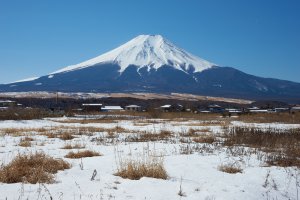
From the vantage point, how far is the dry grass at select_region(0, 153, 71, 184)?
6641mm

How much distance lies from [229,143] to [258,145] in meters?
0.96

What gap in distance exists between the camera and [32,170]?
281 inches

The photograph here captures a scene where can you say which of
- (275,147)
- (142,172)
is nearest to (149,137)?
(275,147)

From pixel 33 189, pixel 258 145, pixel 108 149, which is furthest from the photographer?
pixel 258 145

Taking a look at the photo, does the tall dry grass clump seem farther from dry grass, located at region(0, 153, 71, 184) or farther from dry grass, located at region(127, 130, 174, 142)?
dry grass, located at region(127, 130, 174, 142)

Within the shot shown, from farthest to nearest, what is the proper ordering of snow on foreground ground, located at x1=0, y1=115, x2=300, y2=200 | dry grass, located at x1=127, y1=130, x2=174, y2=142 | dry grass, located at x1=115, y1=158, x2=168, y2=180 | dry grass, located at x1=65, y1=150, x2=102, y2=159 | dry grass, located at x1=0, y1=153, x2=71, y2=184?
dry grass, located at x1=127, y1=130, x2=174, y2=142
dry grass, located at x1=65, y1=150, x2=102, y2=159
dry grass, located at x1=115, y1=158, x2=168, y2=180
dry grass, located at x1=0, y1=153, x2=71, y2=184
snow on foreground ground, located at x1=0, y1=115, x2=300, y2=200

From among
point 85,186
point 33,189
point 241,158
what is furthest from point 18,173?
point 241,158

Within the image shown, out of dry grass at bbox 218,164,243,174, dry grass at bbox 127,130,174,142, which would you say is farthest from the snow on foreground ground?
dry grass at bbox 127,130,174,142

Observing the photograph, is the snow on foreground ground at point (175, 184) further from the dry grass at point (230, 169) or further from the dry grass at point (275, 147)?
the dry grass at point (275, 147)

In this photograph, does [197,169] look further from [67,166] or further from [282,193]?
[67,166]

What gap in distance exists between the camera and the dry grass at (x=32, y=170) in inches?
261

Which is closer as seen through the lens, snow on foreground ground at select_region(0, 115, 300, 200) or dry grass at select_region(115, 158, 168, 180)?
snow on foreground ground at select_region(0, 115, 300, 200)

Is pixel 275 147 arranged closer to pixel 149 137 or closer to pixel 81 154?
pixel 149 137

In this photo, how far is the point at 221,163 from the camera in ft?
29.1
